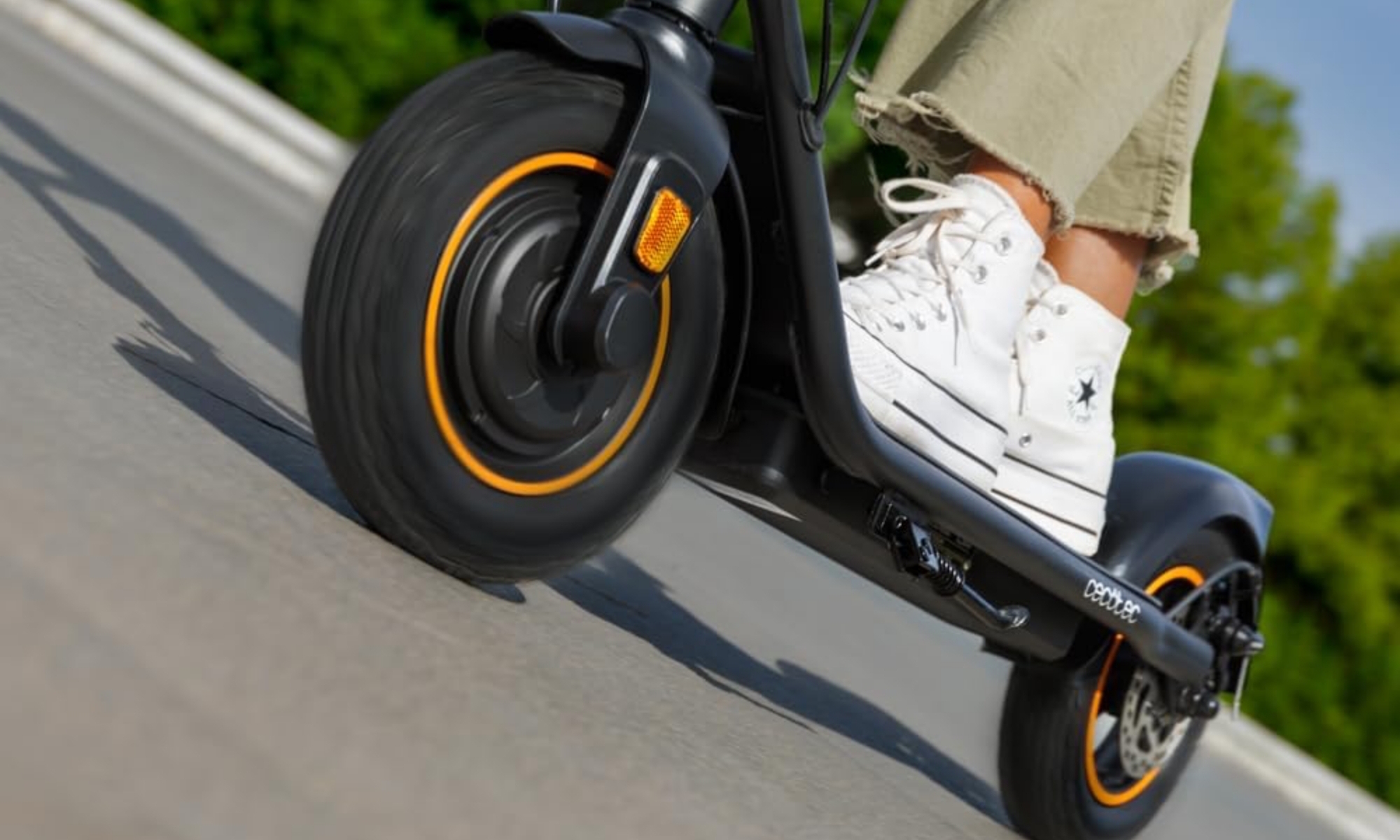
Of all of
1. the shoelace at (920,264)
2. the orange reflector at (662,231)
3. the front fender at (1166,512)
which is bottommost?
the front fender at (1166,512)

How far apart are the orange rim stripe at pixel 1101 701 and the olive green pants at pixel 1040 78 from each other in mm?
652

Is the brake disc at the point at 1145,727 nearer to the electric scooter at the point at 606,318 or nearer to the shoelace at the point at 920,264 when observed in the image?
the electric scooter at the point at 606,318

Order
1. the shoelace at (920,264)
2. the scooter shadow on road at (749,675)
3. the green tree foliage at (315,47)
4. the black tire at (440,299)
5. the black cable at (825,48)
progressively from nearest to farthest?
1. the black tire at (440,299)
2. the black cable at (825,48)
3. the shoelace at (920,264)
4. the scooter shadow on road at (749,675)
5. the green tree foliage at (315,47)

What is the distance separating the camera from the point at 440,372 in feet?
6.92

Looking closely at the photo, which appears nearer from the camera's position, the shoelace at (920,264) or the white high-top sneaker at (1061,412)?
the shoelace at (920,264)

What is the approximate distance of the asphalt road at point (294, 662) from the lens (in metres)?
1.47

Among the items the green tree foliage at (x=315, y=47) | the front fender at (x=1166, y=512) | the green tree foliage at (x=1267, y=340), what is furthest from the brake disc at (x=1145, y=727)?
the green tree foliage at (x=315, y=47)

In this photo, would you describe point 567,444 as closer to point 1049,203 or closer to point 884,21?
point 1049,203

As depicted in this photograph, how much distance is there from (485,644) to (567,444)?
25 centimetres

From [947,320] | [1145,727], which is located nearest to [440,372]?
[947,320]

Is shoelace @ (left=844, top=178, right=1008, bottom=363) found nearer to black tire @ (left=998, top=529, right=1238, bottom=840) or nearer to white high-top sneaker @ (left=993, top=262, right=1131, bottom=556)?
white high-top sneaker @ (left=993, top=262, right=1131, bottom=556)

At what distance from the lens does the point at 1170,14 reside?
2723 mm

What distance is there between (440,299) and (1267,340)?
2044cm

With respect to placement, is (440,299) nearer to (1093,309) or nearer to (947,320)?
(947,320)
